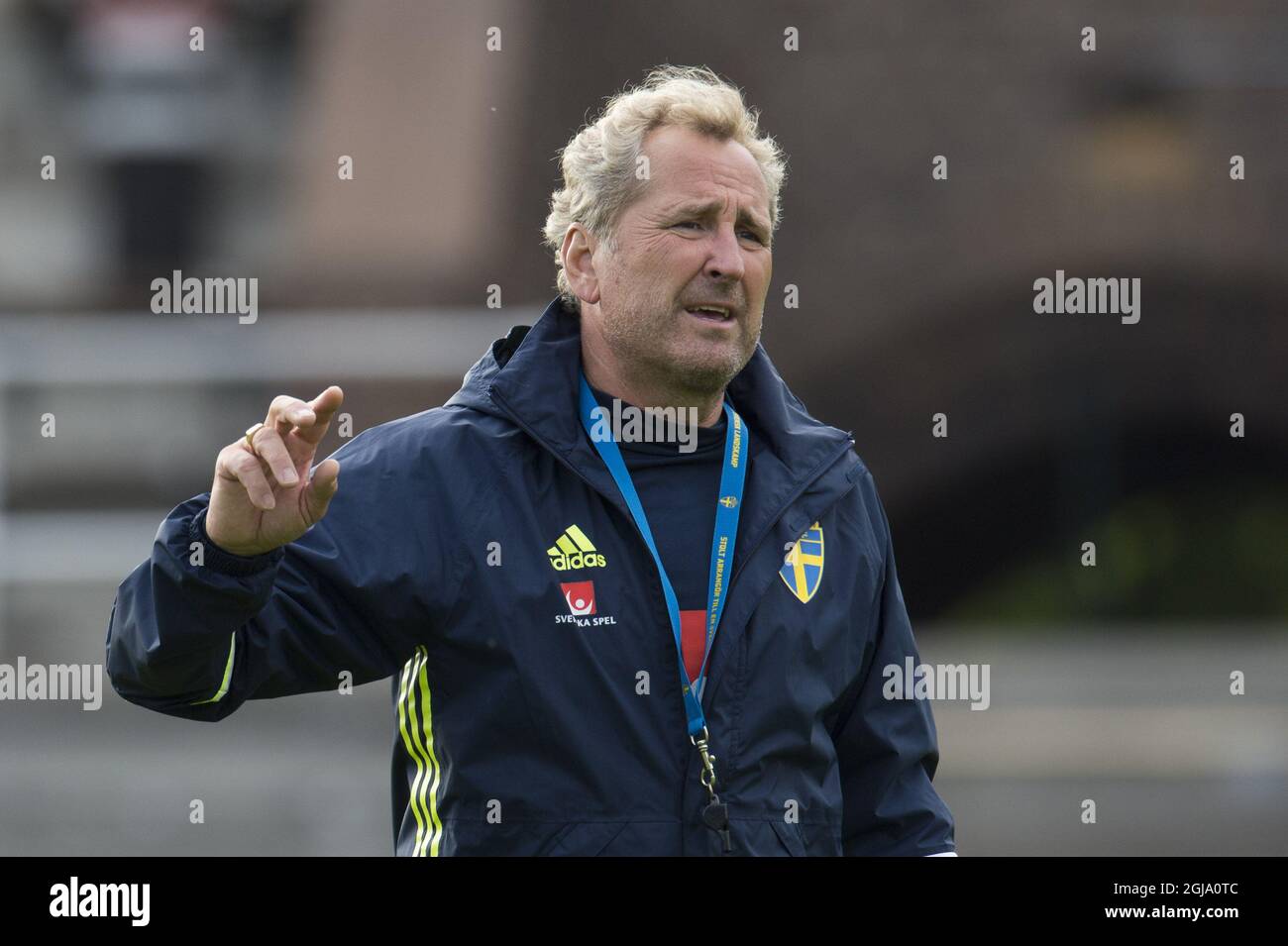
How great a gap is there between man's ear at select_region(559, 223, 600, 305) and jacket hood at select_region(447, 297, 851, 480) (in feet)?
0.19

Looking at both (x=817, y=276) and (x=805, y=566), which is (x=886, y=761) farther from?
(x=817, y=276)

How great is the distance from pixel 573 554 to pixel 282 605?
514 millimetres

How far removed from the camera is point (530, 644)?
304cm

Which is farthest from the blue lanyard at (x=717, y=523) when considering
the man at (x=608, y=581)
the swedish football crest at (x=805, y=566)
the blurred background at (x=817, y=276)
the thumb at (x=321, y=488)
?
the blurred background at (x=817, y=276)

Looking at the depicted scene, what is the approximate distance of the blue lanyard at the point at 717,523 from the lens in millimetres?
3072

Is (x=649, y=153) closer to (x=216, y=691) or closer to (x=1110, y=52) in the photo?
(x=216, y=691)

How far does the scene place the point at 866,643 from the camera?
3.38 meters

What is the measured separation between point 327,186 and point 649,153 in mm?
10610

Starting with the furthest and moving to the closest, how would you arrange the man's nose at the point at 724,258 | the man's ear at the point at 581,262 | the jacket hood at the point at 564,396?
the man's ear at the point at 581,262
the man's nose at the point at 724,258
the jacket hood at the point at 564,396

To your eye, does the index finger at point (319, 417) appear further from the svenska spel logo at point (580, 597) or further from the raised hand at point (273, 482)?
the svenska spel logo at point (580, 597)

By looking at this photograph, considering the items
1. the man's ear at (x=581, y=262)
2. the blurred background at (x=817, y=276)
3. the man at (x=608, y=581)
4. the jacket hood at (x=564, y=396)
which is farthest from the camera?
the blurred background at (x=817, y=276)

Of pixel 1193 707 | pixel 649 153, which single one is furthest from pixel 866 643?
pixel 1193 707

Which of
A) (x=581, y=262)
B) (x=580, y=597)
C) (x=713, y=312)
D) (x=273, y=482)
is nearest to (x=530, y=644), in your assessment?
(x=580, y=597)

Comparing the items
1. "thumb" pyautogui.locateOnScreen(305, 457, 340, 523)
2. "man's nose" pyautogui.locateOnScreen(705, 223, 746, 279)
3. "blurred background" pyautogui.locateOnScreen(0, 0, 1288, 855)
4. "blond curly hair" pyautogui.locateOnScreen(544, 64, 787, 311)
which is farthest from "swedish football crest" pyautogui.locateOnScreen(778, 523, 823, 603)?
"blurred background" pyautogui.locateOnScreen(0, 0, 1288, 855)
